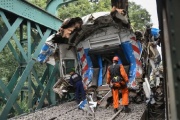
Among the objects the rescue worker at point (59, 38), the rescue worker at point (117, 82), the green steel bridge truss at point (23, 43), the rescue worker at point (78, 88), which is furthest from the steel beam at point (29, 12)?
the rescue worker at point (117, 82)

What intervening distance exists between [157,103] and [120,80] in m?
1.36

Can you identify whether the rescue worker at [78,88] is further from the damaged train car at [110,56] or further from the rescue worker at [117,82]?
the rescue worker at [117,82]

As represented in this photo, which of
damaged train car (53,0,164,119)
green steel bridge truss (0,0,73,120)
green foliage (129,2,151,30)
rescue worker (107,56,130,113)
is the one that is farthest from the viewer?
green foliage (129,2,151,30)

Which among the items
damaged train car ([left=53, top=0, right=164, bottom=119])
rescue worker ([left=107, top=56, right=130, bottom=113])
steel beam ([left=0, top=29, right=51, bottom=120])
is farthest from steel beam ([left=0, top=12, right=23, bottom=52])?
rescue worker ([left=107, top=56, right=130, bottom=113])

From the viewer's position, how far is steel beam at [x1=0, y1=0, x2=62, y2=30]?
5.75m

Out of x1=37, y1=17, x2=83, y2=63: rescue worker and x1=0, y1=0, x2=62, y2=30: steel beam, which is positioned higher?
x1=0, y1=0, x2=62, y2=30: steel beam

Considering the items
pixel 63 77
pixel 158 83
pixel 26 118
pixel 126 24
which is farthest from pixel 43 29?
pixel 158 83

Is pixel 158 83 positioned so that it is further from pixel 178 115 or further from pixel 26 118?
pixel 178 115

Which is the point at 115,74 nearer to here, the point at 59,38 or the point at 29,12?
the point at 59,38

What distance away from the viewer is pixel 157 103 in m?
6.21

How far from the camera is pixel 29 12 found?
661cm

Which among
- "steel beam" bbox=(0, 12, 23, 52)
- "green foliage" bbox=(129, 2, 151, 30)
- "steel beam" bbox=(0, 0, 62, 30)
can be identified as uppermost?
"green foliage" bbox=(129, 2, 151, 30)

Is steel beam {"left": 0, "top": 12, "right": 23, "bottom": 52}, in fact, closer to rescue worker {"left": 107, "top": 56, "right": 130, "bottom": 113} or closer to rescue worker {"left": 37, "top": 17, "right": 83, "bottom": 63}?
rescue worker {"left": 37, "top": 17, "right": 83, "bottom": 63}

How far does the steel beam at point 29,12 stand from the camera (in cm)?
575
